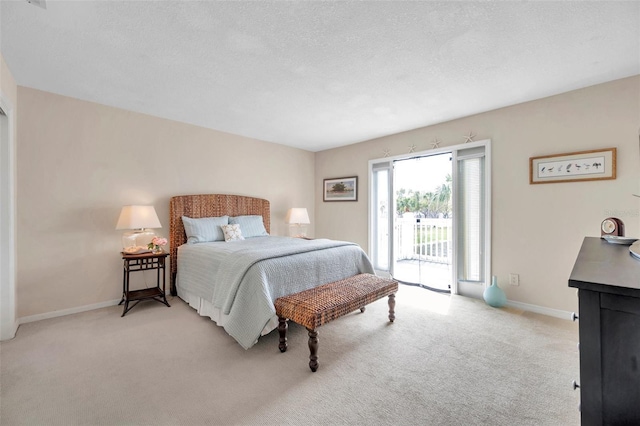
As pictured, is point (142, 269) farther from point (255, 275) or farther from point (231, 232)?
point (255, 275)

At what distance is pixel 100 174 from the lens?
10.5ft

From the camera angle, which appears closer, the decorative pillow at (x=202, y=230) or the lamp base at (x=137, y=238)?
the lamp base at (x=137, y=238)

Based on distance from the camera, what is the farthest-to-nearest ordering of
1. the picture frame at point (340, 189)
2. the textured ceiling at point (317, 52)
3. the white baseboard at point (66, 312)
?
the picture frame at point (340, 189)
the white baseboard at point (66, 312)
the textured ceiling at point (317, 52)

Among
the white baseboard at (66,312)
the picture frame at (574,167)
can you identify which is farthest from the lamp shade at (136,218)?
the picture frame at (574,167)

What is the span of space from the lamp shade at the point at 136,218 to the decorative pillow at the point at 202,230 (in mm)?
521

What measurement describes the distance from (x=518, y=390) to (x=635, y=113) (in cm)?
276

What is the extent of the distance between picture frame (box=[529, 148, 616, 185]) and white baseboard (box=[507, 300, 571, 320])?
1.40 m

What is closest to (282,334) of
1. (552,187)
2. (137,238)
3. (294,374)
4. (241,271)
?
(294,374)

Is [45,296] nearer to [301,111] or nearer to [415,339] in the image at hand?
[301,111]

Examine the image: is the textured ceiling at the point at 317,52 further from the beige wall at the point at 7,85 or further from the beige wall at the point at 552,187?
the beige wall at the point at 552,187

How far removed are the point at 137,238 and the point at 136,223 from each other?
0.50 m

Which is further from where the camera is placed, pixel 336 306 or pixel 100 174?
pixel 100 174

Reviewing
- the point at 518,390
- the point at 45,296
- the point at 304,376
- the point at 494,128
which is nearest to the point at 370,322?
the point at 304,376

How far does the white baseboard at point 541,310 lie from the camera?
2903 mm
